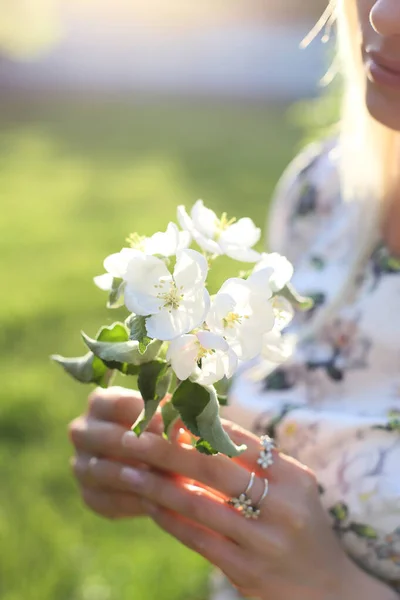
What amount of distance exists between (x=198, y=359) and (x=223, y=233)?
21 centimetres

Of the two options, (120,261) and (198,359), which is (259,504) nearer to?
(198,359)

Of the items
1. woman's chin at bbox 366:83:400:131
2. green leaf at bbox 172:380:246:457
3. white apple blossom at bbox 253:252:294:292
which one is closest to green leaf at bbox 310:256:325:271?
woman's chin at bbox 366:83:400:131

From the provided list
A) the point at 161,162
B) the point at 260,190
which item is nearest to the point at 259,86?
the point at 161,162

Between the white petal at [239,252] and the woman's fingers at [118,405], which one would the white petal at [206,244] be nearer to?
the white petal at [239,252]

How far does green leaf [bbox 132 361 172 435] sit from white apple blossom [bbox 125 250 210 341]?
0.08 m

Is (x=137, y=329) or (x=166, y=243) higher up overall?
(x=166, y=243)

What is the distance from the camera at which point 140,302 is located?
909mm

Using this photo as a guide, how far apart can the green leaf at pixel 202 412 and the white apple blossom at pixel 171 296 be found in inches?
3.6

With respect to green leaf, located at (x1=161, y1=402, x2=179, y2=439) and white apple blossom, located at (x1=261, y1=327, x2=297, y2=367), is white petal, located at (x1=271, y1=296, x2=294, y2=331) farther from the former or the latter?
green leaf, located at (x1=161, y1=402, x2=179, y2=439)

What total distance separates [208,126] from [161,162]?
2580 millimetres

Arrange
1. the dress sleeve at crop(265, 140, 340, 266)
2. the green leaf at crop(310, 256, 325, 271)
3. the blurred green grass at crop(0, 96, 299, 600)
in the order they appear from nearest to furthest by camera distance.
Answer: the green leaf at crop(310, 256, 325, 271)
the dress sleeve at crop(265, 140, 340, 266)
the blurred green grass at crop(0, 96, 299, 600)

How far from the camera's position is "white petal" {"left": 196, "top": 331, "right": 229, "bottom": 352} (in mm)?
882

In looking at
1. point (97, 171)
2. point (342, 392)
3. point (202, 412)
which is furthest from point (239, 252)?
point (97, 171)

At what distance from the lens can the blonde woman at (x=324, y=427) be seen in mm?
1232
